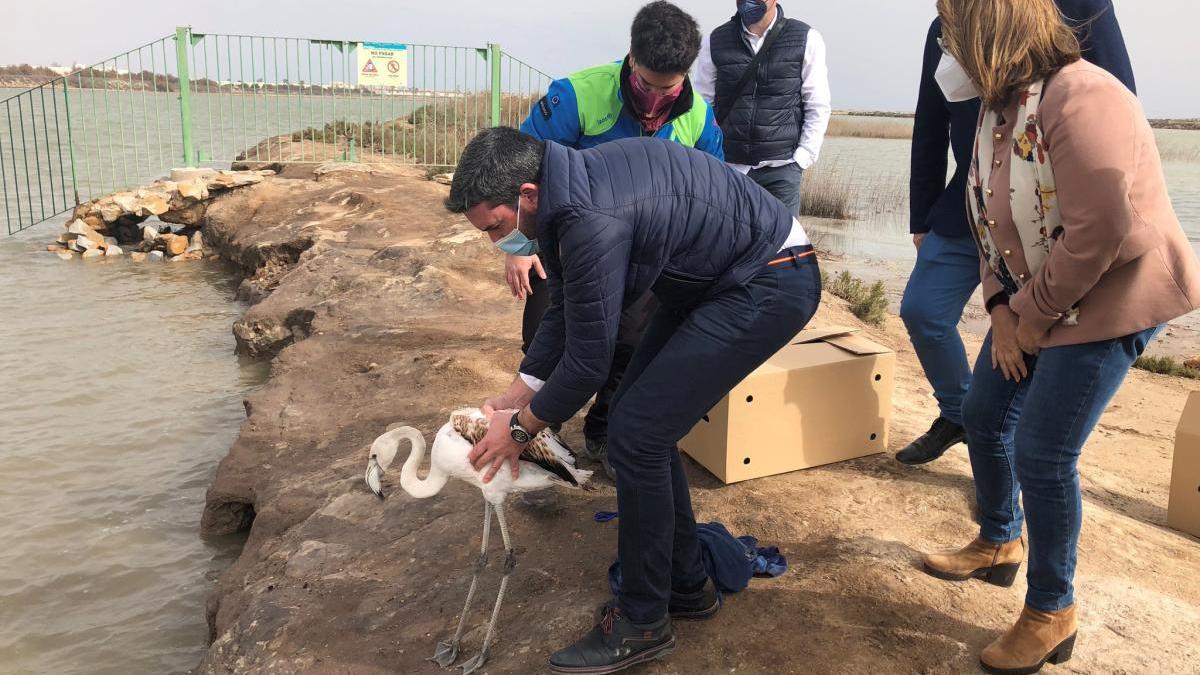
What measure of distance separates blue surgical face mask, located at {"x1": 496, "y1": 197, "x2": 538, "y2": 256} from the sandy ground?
1308 millimetres

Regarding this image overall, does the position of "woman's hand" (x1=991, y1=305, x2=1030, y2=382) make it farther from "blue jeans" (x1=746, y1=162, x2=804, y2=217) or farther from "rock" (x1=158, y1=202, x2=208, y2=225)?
"rock" (x1=158, y1=202, x2=208, y2=225)

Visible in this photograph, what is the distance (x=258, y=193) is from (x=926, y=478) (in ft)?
36.5

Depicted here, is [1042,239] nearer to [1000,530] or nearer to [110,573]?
[1000,530]

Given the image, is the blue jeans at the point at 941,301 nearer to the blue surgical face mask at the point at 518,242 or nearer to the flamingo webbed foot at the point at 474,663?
the blue surgical face mask at the point at 518,242

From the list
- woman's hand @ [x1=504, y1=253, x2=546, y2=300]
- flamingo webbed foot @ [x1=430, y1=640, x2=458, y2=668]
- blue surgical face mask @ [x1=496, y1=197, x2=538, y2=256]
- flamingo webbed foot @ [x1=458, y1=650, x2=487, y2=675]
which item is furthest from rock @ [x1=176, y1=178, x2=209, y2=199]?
blue surgical face mask @ [x1=496, y1=197, x2=538, y2=256]

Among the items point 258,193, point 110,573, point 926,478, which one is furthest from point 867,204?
point 110,573

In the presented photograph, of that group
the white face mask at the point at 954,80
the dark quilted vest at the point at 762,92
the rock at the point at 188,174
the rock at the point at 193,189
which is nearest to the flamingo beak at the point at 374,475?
the white face mask at the point at 954,80

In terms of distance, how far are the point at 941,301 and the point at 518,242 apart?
2.12 m

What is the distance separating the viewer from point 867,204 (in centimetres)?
1794

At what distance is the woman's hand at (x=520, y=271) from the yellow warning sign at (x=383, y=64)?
37.0 ft

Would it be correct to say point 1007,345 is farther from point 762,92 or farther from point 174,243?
point 174,243

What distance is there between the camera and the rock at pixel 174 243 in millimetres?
12555

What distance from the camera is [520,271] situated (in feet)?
12.8

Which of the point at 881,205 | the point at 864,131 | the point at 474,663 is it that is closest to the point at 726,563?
the point at 474,663
